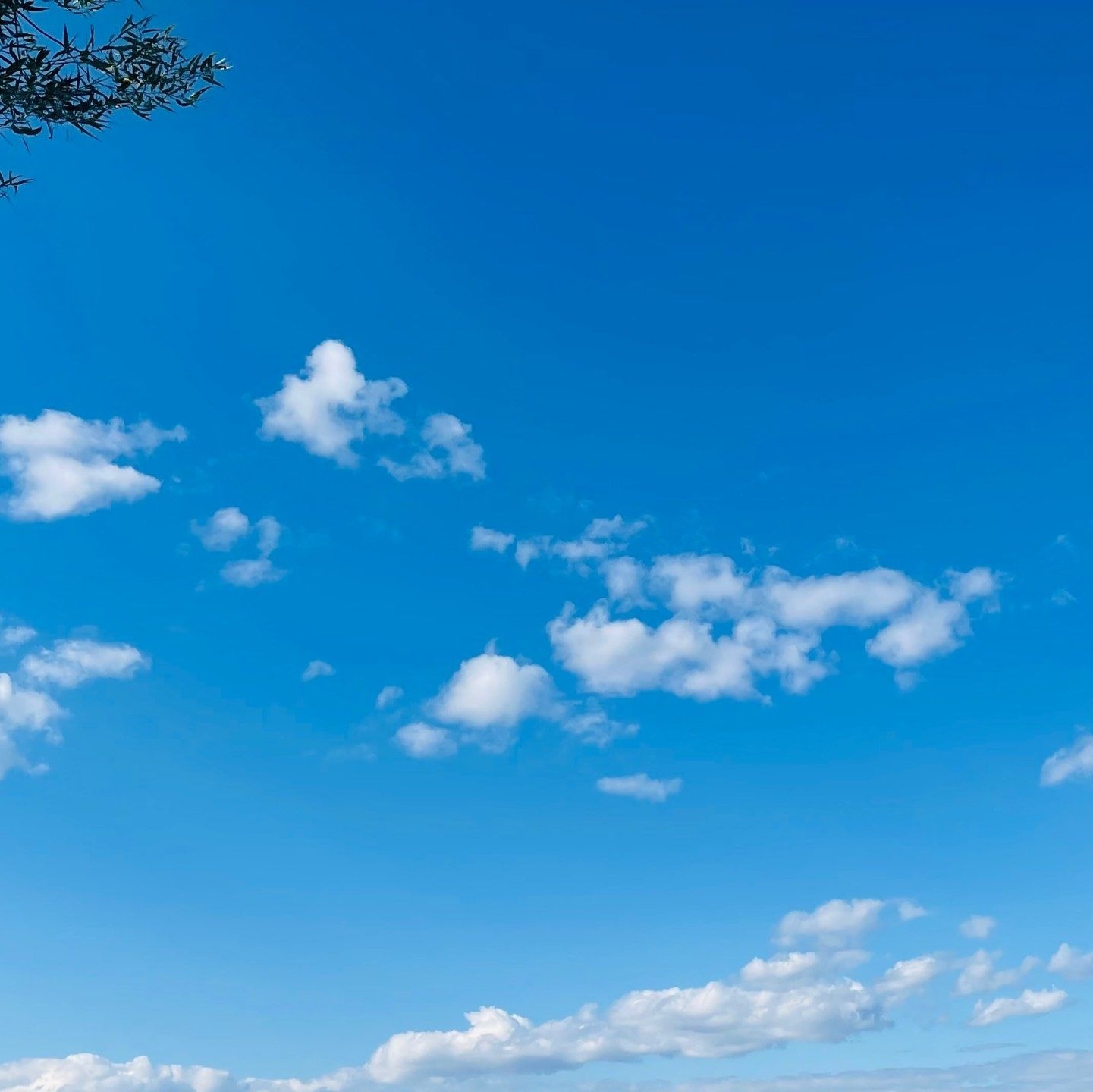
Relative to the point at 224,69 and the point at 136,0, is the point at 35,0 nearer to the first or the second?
the point at 136,0

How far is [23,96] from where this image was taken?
30.5 metres

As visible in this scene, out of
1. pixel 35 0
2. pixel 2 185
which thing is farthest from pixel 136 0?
pixel 2 185

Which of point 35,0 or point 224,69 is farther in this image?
point 224,69

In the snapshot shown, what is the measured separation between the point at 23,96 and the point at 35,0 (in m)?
2.53

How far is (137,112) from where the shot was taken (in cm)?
3184

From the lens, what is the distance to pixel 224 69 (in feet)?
106

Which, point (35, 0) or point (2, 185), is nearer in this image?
point (35, 0)

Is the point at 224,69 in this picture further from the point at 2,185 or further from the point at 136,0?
the point at 2,185

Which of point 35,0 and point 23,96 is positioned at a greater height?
point 35,0

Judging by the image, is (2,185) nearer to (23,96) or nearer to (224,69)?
(23,96)

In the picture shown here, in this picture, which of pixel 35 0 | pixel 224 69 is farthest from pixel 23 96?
pixel 224 69

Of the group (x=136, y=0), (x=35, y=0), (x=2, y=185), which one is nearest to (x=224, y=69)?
(x=136, y=0)

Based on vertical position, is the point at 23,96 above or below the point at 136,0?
below

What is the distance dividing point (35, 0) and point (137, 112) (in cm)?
363
